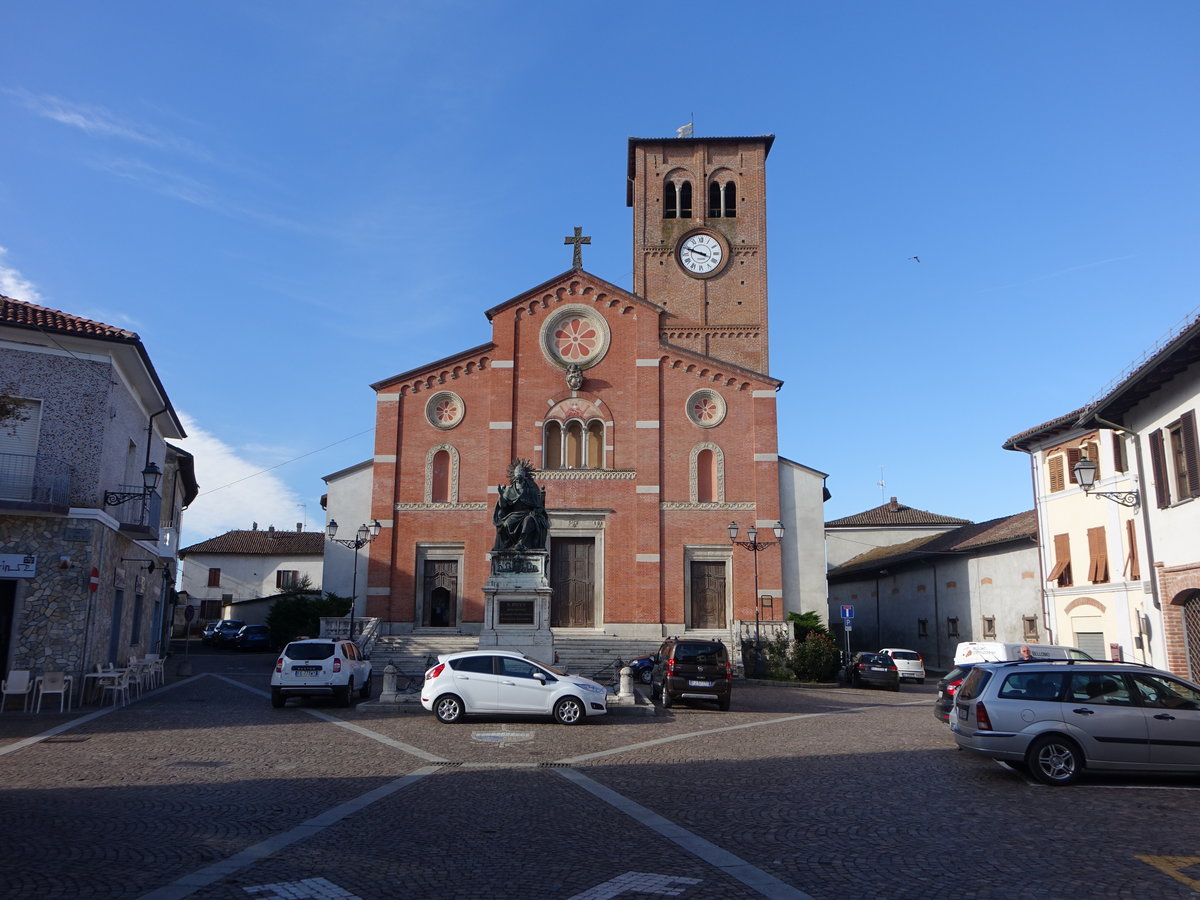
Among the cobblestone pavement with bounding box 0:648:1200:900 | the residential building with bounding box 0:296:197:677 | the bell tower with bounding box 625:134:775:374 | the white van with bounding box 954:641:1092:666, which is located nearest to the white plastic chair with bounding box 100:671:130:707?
the residential building with bounding box 0:296:197:677

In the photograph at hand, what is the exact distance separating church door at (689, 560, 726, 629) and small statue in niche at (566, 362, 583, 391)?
785 cm

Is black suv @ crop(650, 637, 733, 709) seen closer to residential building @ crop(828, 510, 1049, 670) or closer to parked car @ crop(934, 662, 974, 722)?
parked car @ crop(934, 662, 974, 722)

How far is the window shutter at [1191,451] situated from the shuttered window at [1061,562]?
414 inches

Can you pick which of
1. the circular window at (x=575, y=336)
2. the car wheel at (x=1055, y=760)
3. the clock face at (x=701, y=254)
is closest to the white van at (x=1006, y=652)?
the car wheel at (x=1055, y=760)

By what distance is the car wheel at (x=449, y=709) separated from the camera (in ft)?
53.0

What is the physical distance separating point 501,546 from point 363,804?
16.5m

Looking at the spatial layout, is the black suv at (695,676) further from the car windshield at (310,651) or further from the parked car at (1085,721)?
Result: the parked car at (1085,721)

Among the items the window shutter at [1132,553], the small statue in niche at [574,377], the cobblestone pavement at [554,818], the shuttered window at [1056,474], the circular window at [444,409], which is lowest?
the cobblestone pavement at [554,818]

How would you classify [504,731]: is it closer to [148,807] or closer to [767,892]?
[148,807]

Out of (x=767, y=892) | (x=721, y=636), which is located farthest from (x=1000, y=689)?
(x=721, y=636)

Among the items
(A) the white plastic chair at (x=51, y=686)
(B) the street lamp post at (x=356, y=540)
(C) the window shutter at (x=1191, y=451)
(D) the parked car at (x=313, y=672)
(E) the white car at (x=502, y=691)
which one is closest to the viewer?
(E) the white car at (x=502, y=691)

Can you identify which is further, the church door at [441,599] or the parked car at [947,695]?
the church door at [441,599]

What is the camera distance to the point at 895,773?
11.6 m

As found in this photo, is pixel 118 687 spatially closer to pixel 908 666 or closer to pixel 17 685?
pixel 17 685
